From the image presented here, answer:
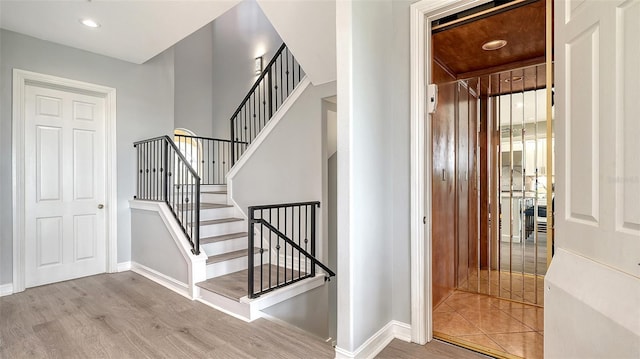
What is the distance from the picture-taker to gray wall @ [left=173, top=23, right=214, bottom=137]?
6363mm

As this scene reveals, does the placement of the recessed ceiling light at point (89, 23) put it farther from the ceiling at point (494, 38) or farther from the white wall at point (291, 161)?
the ceiling at point (494, 38)

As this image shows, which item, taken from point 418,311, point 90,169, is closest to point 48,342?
point 90,169

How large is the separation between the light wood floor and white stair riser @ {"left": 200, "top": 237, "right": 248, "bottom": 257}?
1.80 ft

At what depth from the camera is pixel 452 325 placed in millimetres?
2326

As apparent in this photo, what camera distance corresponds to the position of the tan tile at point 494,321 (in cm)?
226

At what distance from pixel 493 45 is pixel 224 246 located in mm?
3468

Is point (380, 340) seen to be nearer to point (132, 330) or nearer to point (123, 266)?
point (132, 330)

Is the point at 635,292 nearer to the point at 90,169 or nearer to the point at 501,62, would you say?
the point at 501,62

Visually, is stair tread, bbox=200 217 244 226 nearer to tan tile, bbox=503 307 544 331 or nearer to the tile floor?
→ the tile floor

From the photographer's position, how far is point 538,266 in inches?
117

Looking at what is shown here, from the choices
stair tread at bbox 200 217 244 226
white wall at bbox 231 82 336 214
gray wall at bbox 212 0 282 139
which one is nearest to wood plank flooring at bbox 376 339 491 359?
white wall at bbox 231 82 336 214

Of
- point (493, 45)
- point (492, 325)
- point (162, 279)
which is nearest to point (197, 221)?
point (162, 279)

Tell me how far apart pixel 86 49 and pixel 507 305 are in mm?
5291

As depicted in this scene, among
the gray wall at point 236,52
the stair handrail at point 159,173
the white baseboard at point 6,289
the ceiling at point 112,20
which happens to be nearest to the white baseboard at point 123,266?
the stair handrail at point 159,173
